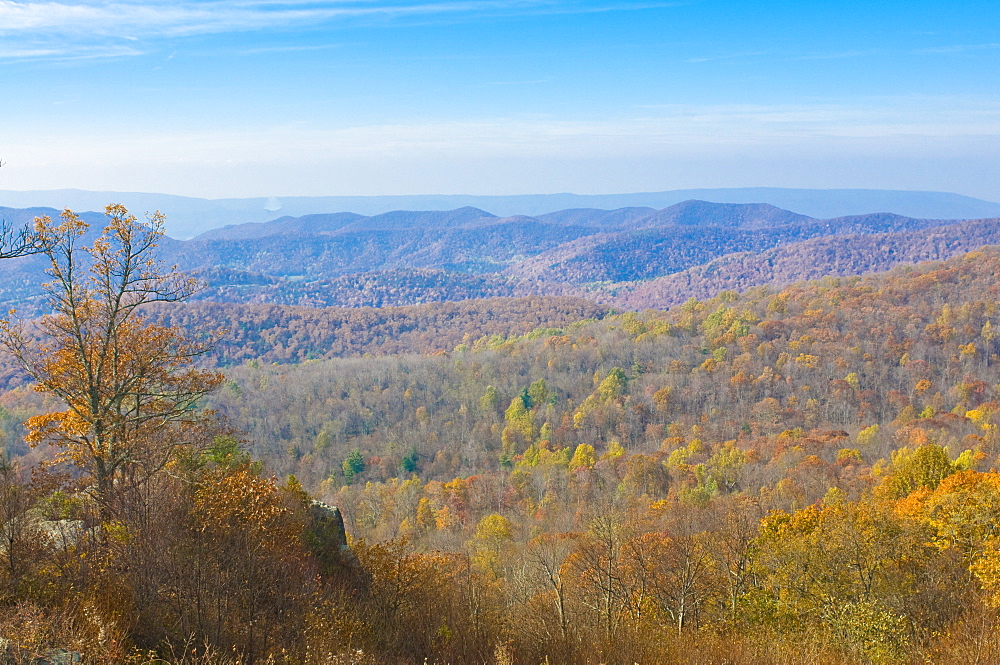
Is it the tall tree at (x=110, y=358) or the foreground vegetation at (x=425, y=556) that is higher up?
the tall tree at (x=110, y=358)

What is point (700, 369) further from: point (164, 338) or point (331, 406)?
point (164, 338)

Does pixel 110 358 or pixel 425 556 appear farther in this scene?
pixel 425 556

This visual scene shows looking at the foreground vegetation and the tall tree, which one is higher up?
the tall tree

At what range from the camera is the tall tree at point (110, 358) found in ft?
43.5

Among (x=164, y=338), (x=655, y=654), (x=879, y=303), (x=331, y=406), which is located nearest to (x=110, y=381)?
(x=164, y=338)

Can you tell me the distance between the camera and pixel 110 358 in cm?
1455

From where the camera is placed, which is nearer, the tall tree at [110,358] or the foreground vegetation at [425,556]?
the foreground vegetation at [425,556]

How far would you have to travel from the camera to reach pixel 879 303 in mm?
107688

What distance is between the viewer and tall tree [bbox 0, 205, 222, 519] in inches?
522

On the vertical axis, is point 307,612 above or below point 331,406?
above

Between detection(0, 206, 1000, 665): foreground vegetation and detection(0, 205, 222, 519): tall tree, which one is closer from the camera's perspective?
detection(0, 206, 1000, 665): foreground vegetation

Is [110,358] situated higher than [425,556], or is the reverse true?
[110,358]

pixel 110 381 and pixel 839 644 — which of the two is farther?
pixel 110 381

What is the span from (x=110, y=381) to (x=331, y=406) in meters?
85.0
